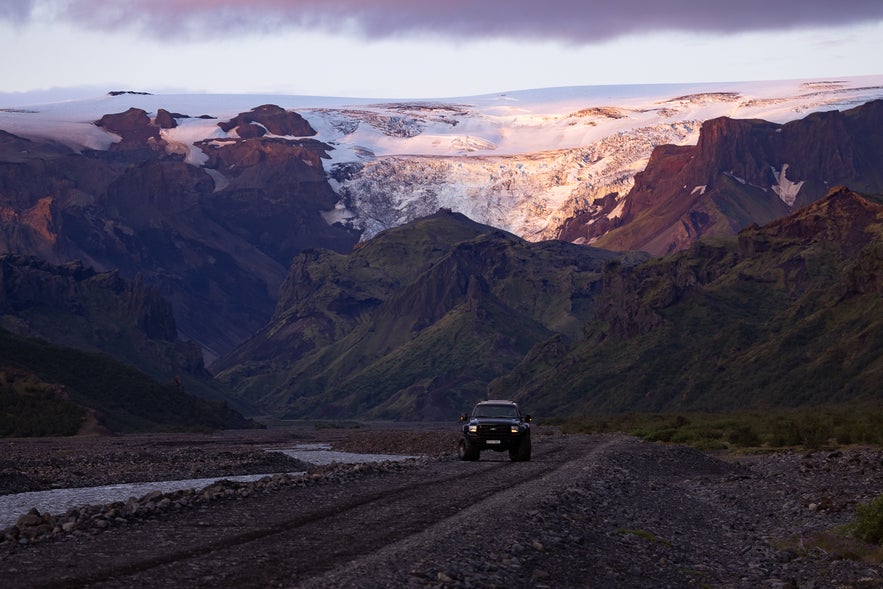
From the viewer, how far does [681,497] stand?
51.2 m

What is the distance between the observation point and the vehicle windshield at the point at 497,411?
6391 cm

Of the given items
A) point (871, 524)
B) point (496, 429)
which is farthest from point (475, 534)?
point (496, 429)

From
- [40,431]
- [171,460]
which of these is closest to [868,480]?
[171,460]

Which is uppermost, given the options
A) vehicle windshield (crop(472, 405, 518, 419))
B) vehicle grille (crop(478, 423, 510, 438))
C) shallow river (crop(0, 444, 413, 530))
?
vehicle windshield (crop(472, 405, 518, 419))

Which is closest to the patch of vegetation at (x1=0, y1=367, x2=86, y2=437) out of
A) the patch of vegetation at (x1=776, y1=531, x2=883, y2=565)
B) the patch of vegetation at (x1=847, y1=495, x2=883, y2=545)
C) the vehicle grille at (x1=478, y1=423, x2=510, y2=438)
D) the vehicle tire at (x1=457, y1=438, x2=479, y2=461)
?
the vehicle tire at (x1=457, y1=438, x2=479, y2=461)

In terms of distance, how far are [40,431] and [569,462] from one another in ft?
357

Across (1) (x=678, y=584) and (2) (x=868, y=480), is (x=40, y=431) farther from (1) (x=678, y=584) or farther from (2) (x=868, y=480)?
(1) (x=678, y=584)

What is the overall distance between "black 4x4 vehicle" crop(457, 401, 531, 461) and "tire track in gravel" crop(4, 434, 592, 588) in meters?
14.6

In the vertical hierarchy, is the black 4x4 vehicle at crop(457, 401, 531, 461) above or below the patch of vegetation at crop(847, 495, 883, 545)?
below

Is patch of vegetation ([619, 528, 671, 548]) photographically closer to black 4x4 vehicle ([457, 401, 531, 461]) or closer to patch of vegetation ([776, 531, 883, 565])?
patch of vegetation ([776, 531, 883, 565])

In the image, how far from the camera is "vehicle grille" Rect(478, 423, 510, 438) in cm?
6312

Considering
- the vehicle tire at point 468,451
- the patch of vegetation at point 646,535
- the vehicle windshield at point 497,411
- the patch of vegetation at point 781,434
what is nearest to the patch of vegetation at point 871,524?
the patch of vegetation at point 646,535

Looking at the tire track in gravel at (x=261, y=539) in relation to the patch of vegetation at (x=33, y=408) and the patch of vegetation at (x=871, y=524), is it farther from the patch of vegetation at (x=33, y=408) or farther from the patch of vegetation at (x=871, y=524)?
the patch of vegetation at (x=33, y=408)

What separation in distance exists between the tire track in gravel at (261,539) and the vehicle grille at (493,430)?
14.5 m
